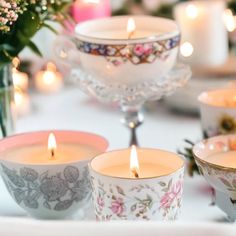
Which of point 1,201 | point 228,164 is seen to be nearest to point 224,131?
point 228,164

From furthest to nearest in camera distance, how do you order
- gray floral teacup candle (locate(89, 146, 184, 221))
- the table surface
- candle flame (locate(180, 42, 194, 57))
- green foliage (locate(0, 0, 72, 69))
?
1. candle flame (locate(180, 42, 194, 57))
2. the table surface
3. green foliage (locate(0, 0, 72, 69))
4. gray floral teacup candle (locate(89, 146, 184, 221))

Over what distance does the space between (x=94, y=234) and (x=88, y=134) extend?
22 cm

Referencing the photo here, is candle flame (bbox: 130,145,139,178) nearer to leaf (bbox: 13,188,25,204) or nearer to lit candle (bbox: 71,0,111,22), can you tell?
leaf (bbox: 13,188,25,204)

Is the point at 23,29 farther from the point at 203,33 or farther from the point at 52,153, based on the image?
the point at 203,33

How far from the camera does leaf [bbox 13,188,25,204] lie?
0.66 m

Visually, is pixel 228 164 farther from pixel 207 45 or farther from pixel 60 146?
pixel 207 45

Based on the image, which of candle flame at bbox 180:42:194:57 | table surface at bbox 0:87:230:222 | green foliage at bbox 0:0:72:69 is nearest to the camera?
green foliage at bbox 0:0:72:69

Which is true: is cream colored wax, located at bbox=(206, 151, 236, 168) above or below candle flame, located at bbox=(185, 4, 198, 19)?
below

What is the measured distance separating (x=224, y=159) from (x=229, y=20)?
17.8 inches

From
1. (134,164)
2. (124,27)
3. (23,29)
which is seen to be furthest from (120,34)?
(134,164)

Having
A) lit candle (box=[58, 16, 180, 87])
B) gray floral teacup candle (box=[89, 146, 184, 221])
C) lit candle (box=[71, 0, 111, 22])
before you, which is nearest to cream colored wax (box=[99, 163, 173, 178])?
gray floral teacup candle (box=[89, 146, 184, 221])

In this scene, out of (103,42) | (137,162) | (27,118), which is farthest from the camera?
(27,118)

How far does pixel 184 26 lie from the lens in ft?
3.56

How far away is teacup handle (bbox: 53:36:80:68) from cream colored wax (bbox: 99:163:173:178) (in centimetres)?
20
